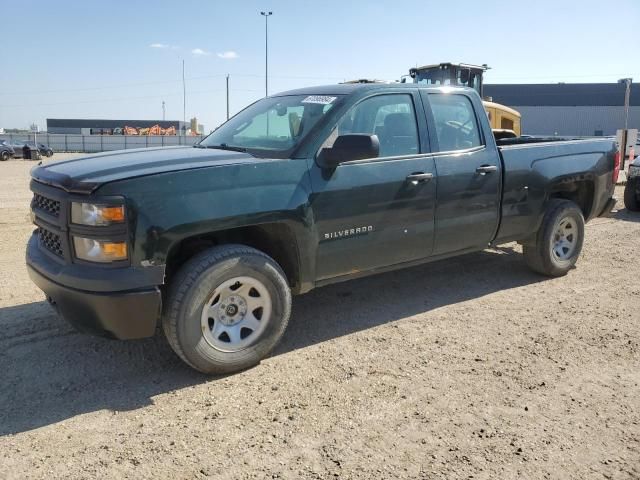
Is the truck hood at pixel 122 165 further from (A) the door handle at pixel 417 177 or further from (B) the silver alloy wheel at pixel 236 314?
(A) the door handle at pixel 417 177

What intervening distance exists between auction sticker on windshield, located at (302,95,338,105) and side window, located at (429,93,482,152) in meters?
0.98

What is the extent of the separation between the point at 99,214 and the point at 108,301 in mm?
509

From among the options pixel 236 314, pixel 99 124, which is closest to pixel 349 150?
pixel 236 314

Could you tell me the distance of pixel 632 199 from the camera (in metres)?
10.5

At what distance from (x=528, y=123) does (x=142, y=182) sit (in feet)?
219

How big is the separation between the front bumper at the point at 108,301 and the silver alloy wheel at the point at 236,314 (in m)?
0.37

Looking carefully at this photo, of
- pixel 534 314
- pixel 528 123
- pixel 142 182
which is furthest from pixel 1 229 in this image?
pixel 528 123

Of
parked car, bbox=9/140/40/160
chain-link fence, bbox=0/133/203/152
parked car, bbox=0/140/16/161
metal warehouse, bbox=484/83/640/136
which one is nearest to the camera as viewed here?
parked car, bbox=0/140/16/161

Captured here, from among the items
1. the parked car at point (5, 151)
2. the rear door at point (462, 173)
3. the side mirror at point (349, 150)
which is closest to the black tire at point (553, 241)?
the rear door at point (462, 173)

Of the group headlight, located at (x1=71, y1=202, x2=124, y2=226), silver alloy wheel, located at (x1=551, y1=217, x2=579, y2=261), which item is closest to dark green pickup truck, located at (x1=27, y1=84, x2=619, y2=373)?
headlight, located at (x1=71, y1=202, x2=124, y2=226)

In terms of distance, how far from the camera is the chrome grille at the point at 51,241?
3.58 m

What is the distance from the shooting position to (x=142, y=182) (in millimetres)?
3326

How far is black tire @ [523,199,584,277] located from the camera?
5.75 metres

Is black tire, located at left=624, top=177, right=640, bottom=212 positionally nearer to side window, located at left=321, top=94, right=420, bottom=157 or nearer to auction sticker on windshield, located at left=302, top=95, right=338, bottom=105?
side window, located at left=321, top=94, right=420, bottom=157
